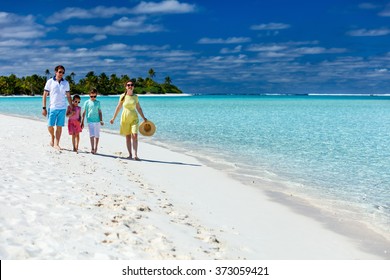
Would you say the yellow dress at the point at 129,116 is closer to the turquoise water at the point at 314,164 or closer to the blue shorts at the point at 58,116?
the blue shorts at the point at 58,116

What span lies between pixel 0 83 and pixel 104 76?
3691 centimetres

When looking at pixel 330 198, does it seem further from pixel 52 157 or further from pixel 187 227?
pixel 52 157

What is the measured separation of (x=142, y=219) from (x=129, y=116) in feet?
19.2

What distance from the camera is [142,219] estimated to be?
5.78 m

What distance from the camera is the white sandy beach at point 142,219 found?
4.66 m

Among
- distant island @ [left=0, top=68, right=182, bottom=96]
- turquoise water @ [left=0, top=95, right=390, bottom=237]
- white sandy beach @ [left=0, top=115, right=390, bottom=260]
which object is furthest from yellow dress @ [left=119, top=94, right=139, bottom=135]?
distant island @ [left=0, top=68, right=182, bottom=96]

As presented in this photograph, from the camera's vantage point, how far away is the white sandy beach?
4656 mm

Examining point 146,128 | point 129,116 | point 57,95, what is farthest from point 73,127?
point 146,128

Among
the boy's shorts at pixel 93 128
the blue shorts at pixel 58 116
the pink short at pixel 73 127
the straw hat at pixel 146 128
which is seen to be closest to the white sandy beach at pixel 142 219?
the blue shorts at pixel 58 116

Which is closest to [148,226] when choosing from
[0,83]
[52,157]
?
[52,157]

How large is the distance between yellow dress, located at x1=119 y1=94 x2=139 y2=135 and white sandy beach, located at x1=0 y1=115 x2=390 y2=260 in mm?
1816

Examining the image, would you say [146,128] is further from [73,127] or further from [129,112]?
[73,127]

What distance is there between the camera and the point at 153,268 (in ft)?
13.9

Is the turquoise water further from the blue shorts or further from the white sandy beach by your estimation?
the blue shorts
